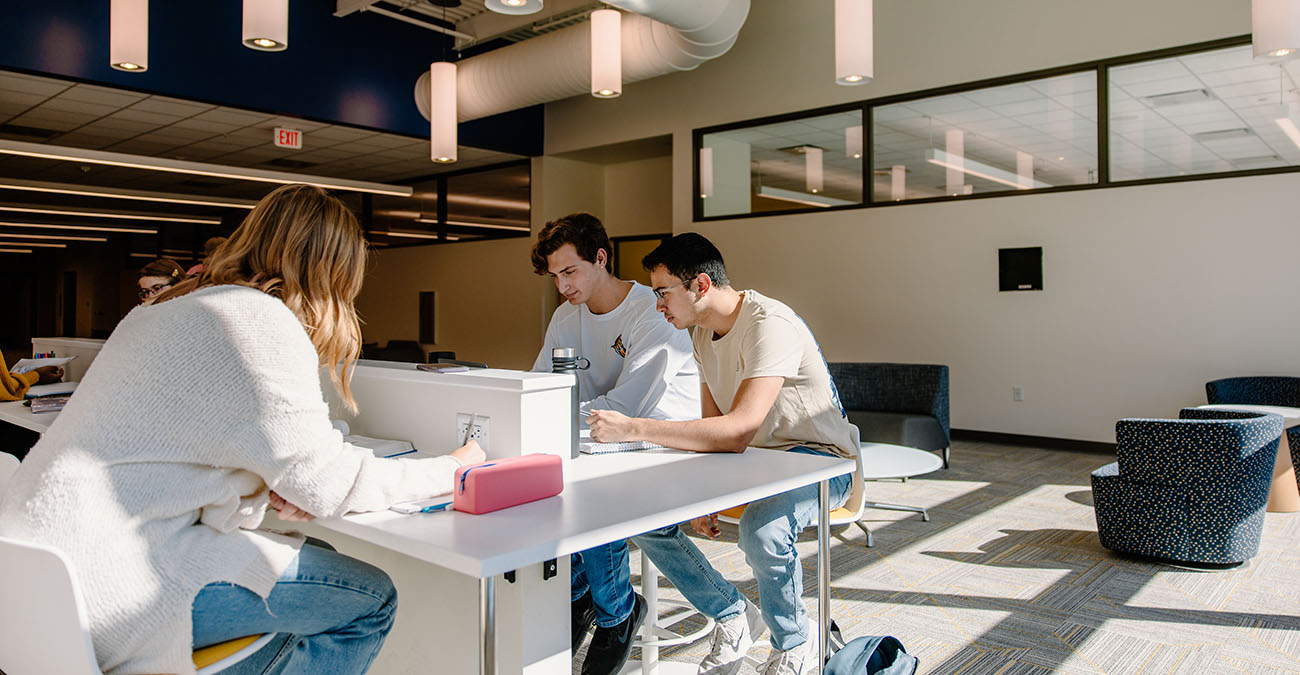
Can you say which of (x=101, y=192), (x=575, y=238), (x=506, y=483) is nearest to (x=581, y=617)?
(x=506, y=483)

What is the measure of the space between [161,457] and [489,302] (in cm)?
965

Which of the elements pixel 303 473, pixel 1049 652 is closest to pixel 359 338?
pixel 303 473

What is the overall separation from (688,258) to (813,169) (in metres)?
6.05

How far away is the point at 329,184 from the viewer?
33.7 ft

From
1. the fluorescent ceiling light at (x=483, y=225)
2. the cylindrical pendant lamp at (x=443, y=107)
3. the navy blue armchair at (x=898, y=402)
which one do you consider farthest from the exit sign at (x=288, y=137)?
the navy blue armchair at (x=898, y=402)

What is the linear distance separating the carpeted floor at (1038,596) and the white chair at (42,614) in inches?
62.0

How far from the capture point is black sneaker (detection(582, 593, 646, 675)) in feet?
7.65

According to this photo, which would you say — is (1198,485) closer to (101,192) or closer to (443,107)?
(443,107)

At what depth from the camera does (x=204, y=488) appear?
1.35 metres

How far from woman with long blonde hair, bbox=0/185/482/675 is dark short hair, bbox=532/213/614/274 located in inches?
53.4

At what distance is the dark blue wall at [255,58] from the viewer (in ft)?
20.5

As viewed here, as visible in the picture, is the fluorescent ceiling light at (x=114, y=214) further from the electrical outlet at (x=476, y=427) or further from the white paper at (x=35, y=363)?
the electrical outlet at (x=476, y=427)

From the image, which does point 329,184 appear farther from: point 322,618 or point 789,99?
point 322,618

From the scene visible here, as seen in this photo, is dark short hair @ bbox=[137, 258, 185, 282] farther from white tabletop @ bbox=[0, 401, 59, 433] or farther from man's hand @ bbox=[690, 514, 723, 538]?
man's hand @ bbox=[690, 514, 723, 538]
